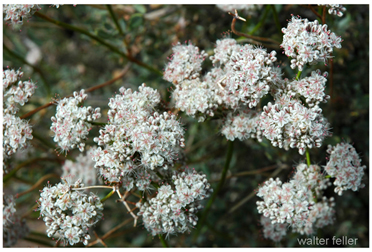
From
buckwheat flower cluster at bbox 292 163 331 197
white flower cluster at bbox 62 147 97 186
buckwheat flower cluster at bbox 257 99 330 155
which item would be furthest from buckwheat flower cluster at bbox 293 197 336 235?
white flower cluster at bbox 62 147 97 186

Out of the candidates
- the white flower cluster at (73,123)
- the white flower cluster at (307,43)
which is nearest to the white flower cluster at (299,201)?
the white flower cluster at (307,43)

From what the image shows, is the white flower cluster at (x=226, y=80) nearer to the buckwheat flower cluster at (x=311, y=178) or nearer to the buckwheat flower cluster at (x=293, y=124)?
the buckwheat flower cluster at (x=293, y=124)

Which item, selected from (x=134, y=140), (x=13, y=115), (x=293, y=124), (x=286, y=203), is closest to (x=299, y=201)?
(x=286, y=203)

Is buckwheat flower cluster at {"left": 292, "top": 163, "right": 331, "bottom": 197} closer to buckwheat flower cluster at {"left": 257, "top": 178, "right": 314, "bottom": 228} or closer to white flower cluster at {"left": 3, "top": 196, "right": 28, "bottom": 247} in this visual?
buckwheat flower cluster at {"left": 257, "top": 178, "right": 314, "bottom": 228}

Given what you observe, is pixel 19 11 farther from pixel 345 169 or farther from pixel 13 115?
pixel 345 169

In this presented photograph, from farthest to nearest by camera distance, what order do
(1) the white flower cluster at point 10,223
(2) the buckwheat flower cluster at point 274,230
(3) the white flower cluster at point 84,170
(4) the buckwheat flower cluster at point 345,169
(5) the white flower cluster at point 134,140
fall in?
(3) the white flower cluster at point 84,170
(2) the buckwheat flower cluster at point 274,230
(1) the white flower cluster at point 10,223
(4) the buckwheat flower cluster at point 345,169
(5) the white flower cluster at point 134,140
